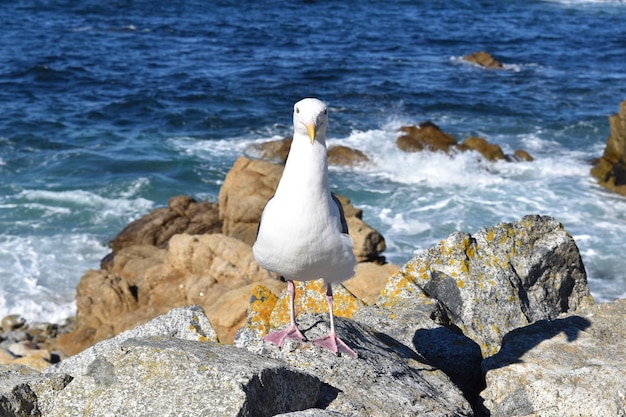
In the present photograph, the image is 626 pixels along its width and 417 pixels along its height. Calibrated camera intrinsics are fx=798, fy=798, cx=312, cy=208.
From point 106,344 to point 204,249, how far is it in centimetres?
956

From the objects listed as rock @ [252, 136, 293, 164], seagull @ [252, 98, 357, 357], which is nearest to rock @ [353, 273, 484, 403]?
seagull @ [252, 98, 357, 357]

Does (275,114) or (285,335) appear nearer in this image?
(285,335)

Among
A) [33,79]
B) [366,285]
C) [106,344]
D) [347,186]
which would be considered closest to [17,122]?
[33,79]

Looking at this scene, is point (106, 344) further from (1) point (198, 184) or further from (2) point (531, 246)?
(1) point (198, 184)

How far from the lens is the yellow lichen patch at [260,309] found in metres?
7.40

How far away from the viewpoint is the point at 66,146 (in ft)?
95.9

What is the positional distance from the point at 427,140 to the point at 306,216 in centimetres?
2429

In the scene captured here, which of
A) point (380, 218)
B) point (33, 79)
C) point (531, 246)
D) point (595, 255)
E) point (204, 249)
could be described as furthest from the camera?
point (33, 79)

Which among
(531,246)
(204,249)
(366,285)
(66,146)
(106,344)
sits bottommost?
(66,146)

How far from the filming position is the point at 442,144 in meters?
28.8

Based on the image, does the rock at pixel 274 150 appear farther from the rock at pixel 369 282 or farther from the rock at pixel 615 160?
the rock at pixel 369 282

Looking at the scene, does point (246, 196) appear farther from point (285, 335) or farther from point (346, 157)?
point (285, 335)

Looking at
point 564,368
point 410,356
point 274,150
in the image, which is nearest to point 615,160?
point 274,150

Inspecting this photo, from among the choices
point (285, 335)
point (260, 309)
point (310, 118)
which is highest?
point (310, 118)
